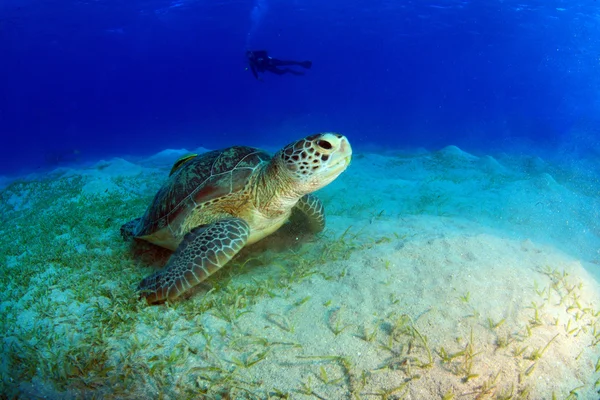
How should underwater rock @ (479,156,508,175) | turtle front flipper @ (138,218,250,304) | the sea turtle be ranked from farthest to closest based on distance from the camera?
underwater rock @ (479,156,508,175) < the sea turtle < turtle front flipper @ (138,218,250,304)

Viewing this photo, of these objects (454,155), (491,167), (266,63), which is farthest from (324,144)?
(266,63)

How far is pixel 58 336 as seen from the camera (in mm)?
2363

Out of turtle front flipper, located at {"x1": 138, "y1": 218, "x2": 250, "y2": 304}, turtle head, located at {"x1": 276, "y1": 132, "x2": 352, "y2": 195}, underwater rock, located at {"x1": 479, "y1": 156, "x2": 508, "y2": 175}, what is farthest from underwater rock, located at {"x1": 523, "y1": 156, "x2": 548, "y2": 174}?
turtle front flipper, located at {"x1": 138, "y1": 218, "x2": 250, "y2": 304}

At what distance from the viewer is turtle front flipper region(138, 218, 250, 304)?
264cm

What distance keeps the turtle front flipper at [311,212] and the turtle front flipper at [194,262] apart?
1.03 m

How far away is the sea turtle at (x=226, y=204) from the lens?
9.04 feet

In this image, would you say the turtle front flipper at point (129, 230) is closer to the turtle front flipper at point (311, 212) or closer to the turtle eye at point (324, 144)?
the turtle front flipper at point (311, 212)

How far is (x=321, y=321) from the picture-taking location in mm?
2227

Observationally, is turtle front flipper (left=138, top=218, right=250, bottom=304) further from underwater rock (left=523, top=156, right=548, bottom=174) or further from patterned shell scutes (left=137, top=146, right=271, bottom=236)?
underwater rock (left=523, top=156, right=548, bottom=174)

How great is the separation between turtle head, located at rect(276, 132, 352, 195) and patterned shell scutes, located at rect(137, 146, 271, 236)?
0.66 m

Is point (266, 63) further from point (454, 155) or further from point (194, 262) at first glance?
point (194, 262)

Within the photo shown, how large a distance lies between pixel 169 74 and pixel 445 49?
65659 mm

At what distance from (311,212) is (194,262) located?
5.40 feet

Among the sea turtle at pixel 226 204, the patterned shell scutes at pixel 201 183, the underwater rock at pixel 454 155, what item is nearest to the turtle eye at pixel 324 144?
the sea turtle at pixel 226 204
